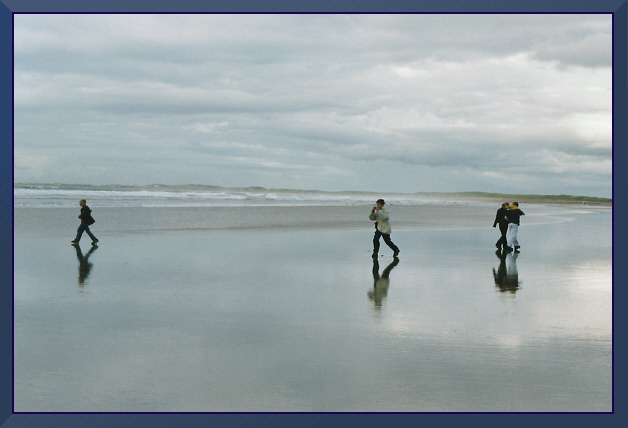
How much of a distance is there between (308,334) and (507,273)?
732 cm

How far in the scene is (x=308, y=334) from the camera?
295 inches

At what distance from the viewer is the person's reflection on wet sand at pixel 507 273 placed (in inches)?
451

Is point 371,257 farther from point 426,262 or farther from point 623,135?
point 623,135

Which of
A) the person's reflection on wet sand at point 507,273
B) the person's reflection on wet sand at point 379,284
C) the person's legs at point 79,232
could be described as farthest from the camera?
the person's legs at point 79,232

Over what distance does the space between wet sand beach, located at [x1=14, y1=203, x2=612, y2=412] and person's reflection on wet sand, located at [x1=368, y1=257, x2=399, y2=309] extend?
47 mm

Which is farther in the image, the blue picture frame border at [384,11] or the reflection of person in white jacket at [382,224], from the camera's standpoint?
the reflection of person in white jacket at [382,224]

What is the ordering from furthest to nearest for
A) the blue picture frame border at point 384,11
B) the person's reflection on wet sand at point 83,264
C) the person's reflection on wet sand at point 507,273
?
1. the person's reflection on wet sand at point 83,264
2. the person's reflection on wet sand at point 507,273
3. the blue picture frame border at point 384,11

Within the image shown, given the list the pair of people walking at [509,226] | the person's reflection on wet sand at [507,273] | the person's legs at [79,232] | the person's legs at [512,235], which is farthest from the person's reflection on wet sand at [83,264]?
the person's legs at [512,235]

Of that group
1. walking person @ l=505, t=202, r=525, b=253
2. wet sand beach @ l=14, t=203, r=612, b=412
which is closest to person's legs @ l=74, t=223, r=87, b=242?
wet sand beach @ l=14, t=203, r=612, b=412

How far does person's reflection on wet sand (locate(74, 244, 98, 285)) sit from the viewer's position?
38.8ft

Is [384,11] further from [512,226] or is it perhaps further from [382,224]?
[512,226]

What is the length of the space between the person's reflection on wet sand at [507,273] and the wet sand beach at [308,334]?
0.08 meters

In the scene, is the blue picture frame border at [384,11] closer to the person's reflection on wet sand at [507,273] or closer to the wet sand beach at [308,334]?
the wet sand beach at [308,334]

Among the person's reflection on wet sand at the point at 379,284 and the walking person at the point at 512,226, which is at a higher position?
the walking person at the point at 512,226
